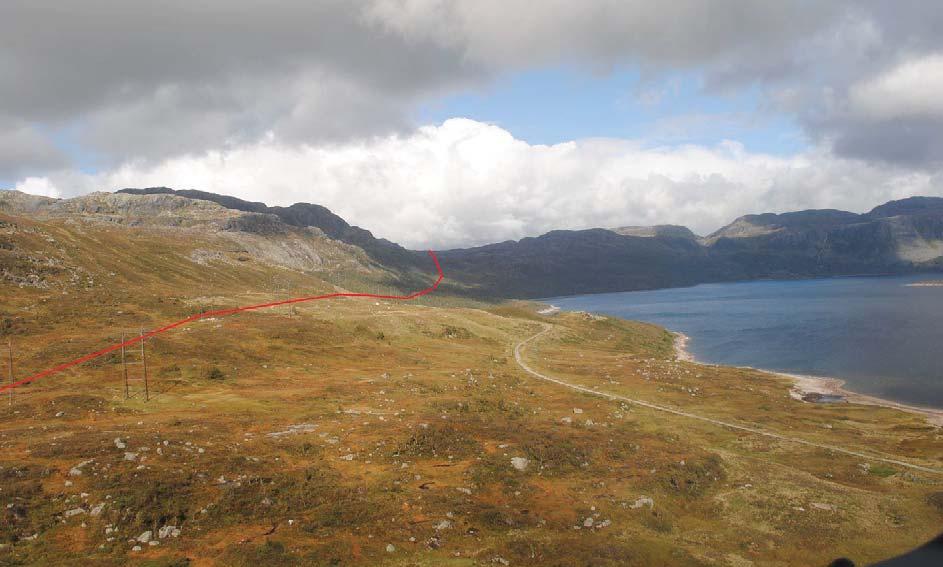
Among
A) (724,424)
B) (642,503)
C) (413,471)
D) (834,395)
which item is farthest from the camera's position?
(834,395)

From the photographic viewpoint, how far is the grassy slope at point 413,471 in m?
28.2

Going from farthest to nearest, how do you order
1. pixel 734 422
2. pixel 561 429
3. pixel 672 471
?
1. pixel 734 422
2. pixel 561 429
3. pixel 672 471

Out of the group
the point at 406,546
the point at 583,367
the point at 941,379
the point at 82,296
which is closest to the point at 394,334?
the point at 583,367

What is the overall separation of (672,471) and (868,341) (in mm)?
171011

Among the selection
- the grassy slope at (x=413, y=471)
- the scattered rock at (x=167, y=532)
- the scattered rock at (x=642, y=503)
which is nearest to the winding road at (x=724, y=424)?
the grassy slope at (x=413, y=471)

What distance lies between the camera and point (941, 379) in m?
116

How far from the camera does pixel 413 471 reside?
3966 cm

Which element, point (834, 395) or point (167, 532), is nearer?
point (167, 532)

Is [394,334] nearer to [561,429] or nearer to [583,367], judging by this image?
[583,367]

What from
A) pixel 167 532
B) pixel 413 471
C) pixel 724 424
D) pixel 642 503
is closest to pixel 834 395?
pixel 724 424

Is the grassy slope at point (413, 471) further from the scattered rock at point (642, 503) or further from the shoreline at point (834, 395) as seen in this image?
A: the shoreline at point (834, 395)

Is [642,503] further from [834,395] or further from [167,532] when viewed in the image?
[834,395]

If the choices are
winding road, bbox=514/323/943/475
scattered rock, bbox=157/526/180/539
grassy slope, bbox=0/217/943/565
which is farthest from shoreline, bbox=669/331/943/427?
scattered rock, bbox=157/526/180/539

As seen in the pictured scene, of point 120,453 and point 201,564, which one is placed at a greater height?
point 120,453
